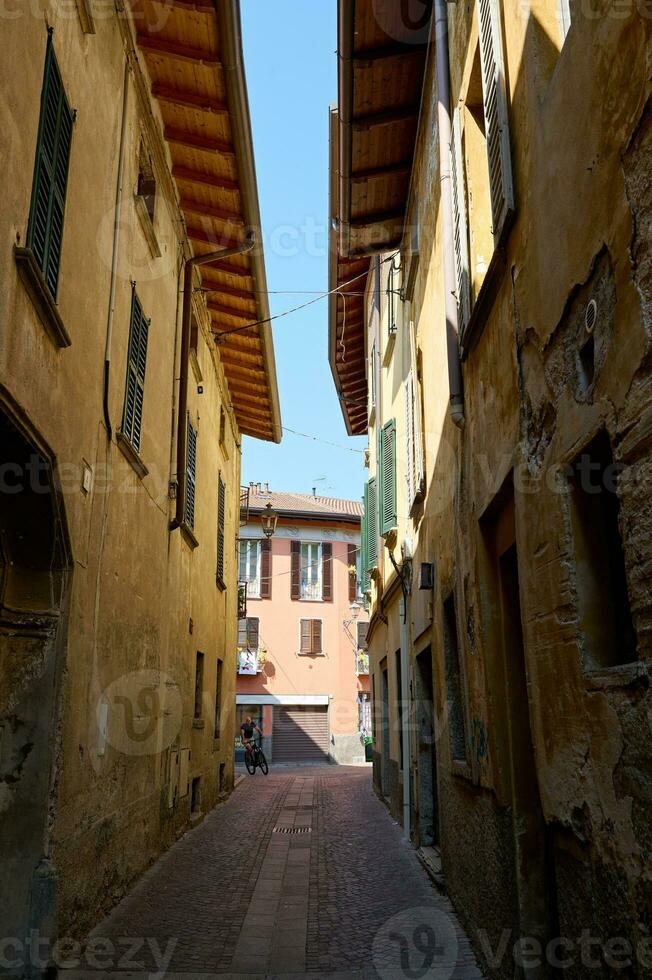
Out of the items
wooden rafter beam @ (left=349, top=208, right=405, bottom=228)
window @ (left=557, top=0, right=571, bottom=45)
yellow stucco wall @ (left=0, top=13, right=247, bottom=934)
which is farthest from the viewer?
wooden rafter beam @ (left=349, top=208, right=405, bottom=228)

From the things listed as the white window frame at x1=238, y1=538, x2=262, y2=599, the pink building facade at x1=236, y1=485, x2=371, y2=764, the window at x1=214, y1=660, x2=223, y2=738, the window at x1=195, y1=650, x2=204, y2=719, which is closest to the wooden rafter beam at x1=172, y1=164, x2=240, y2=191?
the window at x1=195, y1=650, x2=204, y2=719

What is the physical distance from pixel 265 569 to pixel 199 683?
65.9 ft

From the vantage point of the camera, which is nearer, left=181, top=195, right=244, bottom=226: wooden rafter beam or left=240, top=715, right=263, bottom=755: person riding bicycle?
left=181, top=195, right=244, bottom=226: wooden rafter beam

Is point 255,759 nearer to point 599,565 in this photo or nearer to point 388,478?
point 388,478

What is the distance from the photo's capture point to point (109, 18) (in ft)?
22.5

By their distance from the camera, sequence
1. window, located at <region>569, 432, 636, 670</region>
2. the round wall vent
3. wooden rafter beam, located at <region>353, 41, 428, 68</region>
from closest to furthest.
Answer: the round wall vent, window, located at <region>569, 432, 636, 670</region>, wooden rafter beam, located at <region>353, 41, 428, 68</region>

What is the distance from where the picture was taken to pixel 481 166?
605cm

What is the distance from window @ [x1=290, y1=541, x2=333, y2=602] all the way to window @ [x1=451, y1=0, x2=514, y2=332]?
89.4 feet

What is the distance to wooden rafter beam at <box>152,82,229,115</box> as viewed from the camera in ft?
28.6

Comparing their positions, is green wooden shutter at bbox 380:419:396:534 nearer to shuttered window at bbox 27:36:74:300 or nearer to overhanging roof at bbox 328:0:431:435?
overhanging roof at bbox 328:0:431:435

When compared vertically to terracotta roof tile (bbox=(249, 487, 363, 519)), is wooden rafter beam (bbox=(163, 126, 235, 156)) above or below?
below

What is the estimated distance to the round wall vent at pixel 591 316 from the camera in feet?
9.84

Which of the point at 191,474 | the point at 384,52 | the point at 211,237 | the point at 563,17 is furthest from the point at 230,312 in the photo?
the point at 563,17

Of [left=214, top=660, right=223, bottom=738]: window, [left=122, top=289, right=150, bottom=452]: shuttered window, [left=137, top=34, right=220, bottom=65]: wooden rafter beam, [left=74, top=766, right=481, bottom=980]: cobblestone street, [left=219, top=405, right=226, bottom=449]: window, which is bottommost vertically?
[left=74, top=766, right=481, bottom=980]: cobblestone street
